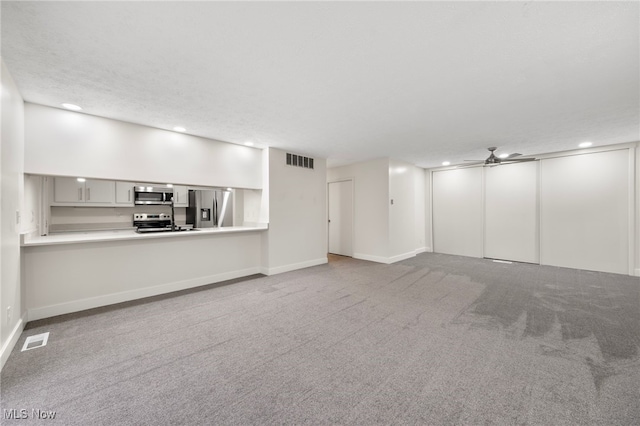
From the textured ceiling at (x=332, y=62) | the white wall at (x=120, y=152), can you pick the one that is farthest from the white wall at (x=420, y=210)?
the white wall at (x=120, y=152)

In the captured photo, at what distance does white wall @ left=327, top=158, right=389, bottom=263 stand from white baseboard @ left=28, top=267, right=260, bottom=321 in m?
3.46

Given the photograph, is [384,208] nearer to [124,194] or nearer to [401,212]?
[401,212]

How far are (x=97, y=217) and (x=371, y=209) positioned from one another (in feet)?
19.9

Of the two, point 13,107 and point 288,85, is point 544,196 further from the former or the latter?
point 13,107

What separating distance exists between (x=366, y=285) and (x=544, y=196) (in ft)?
16.5

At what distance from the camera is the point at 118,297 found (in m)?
3.53

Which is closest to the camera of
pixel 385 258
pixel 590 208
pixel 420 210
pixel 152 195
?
pixel 152 195

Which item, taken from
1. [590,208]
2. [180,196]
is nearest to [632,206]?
[590,208]

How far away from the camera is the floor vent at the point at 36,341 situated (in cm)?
239

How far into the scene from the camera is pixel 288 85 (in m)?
2.57

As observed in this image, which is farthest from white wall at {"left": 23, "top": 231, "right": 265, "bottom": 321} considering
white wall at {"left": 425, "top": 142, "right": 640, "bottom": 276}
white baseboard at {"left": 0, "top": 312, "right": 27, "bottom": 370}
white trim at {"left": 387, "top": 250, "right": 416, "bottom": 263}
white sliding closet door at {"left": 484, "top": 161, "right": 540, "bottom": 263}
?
white wall at {"left": 425, "top": 142, "right": 640, "bottom": 276}

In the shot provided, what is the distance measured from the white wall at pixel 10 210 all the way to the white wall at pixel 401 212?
600 cm

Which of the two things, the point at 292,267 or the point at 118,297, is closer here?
the point at 118,297

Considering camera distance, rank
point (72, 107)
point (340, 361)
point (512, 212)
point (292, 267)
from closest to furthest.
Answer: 1. point (340, 361)
2. point (72, 107)
3. point (292, 267)
4. point (512, 212)
